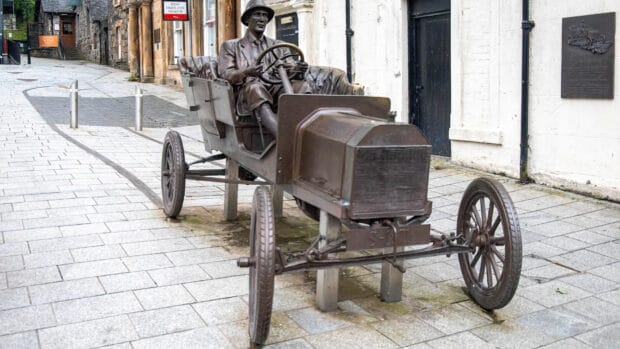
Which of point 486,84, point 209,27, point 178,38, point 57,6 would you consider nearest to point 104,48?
point 57,6

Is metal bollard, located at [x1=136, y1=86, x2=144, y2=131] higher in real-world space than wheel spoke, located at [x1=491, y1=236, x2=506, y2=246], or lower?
higher

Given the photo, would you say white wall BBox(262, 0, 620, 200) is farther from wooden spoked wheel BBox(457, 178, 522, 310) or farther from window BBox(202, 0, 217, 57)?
window BBox(202, 0, 217, 57)

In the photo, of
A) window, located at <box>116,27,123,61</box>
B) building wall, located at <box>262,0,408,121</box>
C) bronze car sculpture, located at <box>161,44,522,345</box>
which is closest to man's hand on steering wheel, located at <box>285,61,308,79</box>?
bronze car sculpture, located at <box>161,44,522,345</box>

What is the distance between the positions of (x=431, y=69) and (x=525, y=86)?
1940 mm

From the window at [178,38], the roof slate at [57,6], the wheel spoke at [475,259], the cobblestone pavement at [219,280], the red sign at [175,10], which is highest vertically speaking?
the roof slate at [57,6]

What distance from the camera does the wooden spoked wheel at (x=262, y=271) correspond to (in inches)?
142

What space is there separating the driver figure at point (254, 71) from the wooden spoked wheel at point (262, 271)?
1.23 metres

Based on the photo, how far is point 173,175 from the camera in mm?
6570

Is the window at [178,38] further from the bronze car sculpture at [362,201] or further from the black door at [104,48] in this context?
the bronze car sculpture at [362,201]

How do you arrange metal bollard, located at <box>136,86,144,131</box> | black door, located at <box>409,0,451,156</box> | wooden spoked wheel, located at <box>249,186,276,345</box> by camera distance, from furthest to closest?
metal bollard, located at <box>136,86,144,131</box>, black door, located at <box>409,0,451,156</box>, wooden spoked wheel, located at <box>249,186,276,345</box>

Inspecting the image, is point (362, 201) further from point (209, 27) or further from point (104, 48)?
point (104, 48)

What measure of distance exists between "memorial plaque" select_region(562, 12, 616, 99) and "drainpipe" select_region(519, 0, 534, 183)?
487 millimetres

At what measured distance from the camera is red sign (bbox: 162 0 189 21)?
787 inches

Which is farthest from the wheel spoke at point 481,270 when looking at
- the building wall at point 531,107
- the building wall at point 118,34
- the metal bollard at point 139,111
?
the building wall at point 118,34
